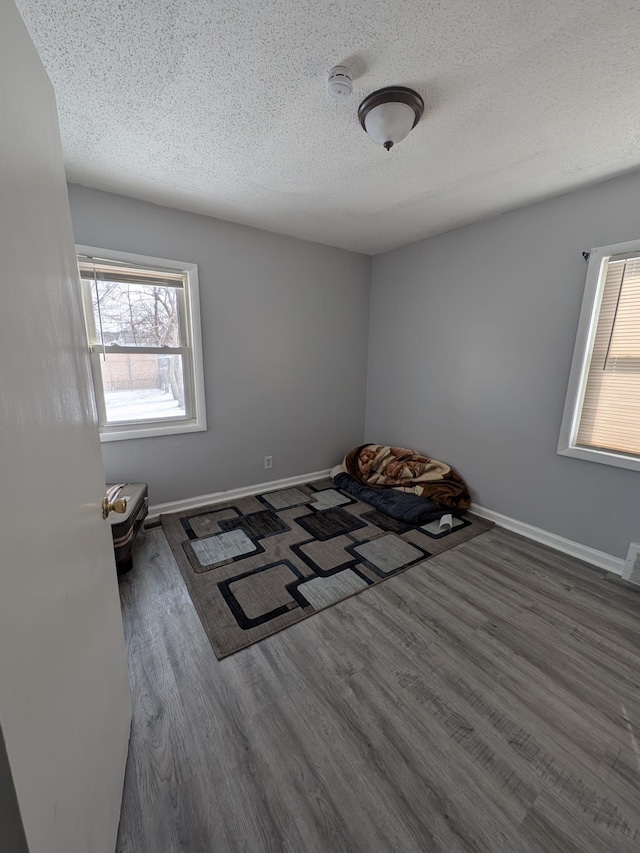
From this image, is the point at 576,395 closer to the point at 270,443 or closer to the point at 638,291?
the point at 638,291

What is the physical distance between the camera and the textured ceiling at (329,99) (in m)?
1.09

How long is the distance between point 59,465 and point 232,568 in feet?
5.43

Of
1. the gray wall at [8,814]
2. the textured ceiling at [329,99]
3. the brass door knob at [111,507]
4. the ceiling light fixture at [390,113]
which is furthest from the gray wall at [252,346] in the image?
the gray wall at [8,814]

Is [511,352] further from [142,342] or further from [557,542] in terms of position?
[142,342]

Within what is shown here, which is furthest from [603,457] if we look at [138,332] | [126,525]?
[138,332]

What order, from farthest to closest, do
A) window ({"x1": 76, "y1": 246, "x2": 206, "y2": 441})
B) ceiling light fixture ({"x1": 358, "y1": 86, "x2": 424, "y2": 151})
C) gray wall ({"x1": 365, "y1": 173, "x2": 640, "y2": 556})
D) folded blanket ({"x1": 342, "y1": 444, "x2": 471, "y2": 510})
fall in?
folded blanket ({"x1": 342, "y1": 444, "x2": 471, "y2": 510})
window ({"x1": 76, "y1": 246, "x2": 206, "y2": 441})
gray wall ({"x1": 365, "y1": 173, "x2": 640, "y2": 556})
ceiling light fixture ({"x1": 358, "y1": 86, "x2": 424, "y2": 151})

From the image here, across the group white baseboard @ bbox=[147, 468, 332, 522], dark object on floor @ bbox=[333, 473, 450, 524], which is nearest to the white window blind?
dark object on floor @ bbox=[333, 473, 450, 524]

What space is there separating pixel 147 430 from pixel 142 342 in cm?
69

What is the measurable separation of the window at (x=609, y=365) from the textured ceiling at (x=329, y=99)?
589mm

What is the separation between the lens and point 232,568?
2.11 m

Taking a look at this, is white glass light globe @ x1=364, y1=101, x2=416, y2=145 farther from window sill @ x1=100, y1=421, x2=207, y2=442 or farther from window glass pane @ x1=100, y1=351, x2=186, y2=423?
window sill @ x1=100, y1=421, x2=207, y2=442

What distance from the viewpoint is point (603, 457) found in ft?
7.07

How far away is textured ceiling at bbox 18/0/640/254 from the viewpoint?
1.09m

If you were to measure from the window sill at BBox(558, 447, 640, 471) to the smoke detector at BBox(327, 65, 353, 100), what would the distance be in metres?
2.44
